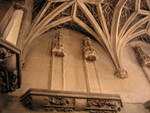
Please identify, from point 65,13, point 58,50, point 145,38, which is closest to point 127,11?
point 145,38

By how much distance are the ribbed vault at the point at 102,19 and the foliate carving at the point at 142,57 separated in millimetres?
754

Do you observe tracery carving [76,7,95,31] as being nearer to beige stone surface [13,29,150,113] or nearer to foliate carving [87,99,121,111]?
beige stone surface [13,29,150,113]

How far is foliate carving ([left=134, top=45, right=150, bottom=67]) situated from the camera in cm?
889

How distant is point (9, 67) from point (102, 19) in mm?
6350

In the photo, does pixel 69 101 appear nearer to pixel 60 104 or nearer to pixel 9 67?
pixel 60 104

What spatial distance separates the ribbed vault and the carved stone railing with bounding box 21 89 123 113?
3119 millimetres

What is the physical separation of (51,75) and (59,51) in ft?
4.44

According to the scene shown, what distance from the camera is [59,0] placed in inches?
365

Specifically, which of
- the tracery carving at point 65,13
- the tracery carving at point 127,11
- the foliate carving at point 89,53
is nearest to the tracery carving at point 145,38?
the tracery carving at point 127,11

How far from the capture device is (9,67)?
4.63m

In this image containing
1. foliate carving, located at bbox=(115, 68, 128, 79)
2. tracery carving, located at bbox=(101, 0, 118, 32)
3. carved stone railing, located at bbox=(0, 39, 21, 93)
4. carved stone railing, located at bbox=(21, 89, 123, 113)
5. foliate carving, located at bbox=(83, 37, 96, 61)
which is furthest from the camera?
tracery carving, located at bbox=(101, 0, 118, 32)

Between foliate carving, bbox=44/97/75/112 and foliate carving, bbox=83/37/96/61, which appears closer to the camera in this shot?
foliate carving, bbox=44/97/75/112

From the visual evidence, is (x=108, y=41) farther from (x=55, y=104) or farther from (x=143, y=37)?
(x=55, y=104)

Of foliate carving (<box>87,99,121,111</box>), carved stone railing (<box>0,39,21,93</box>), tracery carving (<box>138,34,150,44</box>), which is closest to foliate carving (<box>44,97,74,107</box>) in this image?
foliate carving (<box>87,99,121,111</box>)
